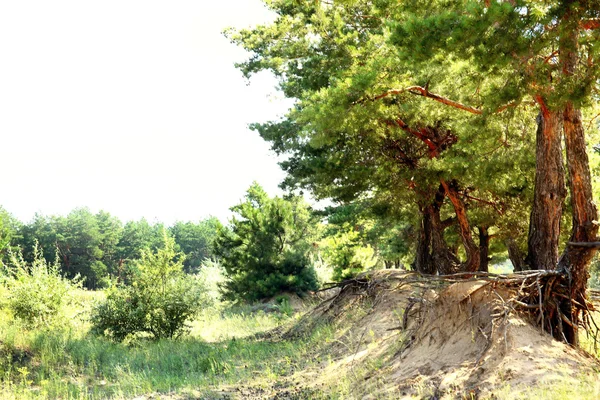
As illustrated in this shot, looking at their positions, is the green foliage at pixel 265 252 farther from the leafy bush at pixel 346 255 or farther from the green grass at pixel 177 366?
the green grass at pixel 177 366

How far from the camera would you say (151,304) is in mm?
14633

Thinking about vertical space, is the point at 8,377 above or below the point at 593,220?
below

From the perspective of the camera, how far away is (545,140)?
934 centimetres

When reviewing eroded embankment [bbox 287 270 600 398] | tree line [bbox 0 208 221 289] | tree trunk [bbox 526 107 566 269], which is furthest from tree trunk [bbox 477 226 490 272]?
tree line [bbox 0 208 221 289]

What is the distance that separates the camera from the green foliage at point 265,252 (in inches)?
1047

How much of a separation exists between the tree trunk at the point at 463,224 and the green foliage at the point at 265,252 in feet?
39.9

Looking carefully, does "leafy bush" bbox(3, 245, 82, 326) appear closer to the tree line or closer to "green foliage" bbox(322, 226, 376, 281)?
"green foliage" bbox(322, 226, 376, 281)

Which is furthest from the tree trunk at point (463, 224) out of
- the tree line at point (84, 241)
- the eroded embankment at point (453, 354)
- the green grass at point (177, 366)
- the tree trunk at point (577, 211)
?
the tree line at point (84, 241)

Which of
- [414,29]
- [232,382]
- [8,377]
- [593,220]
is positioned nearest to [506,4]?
[414,29]

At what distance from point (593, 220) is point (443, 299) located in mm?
2434

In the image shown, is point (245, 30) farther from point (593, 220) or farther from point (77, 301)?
point (593, 220)

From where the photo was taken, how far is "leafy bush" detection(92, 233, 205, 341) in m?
14.6

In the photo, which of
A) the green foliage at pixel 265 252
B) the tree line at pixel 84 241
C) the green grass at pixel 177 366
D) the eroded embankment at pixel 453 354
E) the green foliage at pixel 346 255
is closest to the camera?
the eroded embankment at pixel 453 354

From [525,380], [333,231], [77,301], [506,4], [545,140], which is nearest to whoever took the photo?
[525,380]
